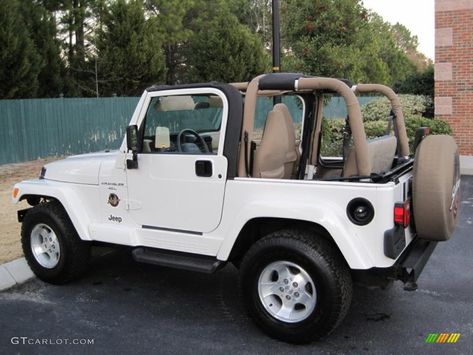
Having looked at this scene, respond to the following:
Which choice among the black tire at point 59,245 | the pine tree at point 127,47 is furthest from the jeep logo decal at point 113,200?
the pine tree at point 127,47

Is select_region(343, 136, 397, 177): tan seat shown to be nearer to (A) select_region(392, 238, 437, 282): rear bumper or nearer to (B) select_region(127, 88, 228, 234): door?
(A) select_region(392, 238, 437, 282): rear bumper

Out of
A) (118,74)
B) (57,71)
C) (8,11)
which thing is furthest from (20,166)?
(118,74)

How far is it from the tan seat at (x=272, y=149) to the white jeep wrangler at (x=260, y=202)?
0.04 ft

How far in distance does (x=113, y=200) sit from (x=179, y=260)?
862 millimetres

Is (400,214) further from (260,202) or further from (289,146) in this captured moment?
(289,146)

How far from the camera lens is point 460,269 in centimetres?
557

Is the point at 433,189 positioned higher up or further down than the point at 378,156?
further down

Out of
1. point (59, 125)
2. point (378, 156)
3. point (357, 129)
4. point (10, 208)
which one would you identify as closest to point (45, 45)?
point (59, 125)

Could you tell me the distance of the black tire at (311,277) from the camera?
146 inches

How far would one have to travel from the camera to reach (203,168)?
4.20 m

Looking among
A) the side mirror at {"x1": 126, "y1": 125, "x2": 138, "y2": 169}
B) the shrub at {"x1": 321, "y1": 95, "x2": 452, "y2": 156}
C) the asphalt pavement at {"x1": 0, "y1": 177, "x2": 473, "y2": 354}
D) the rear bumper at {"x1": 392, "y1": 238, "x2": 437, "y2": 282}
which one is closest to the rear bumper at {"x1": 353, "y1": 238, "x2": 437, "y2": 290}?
the rear bumper at {"x1": 392, "y1": 238, "x2": 437, "y2": 282}

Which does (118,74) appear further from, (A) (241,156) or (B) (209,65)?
(A) (241,156)

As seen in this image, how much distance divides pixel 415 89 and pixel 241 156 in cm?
1661

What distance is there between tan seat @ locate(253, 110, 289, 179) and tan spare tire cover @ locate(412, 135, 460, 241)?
3.60 feet
